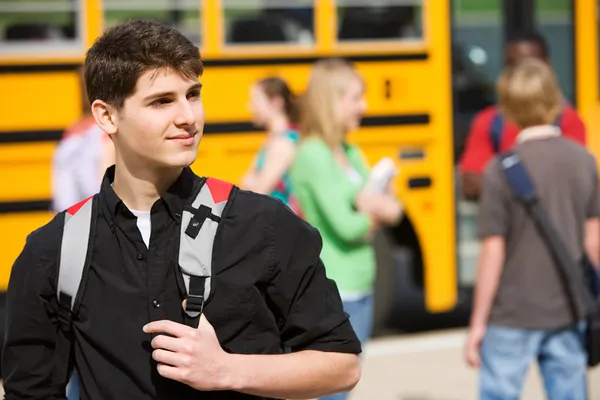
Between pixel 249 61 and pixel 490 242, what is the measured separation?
2768 millimetres

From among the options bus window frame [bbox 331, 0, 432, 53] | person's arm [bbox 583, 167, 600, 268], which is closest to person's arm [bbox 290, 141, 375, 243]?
person's arm [bbox 583, 167, 600, 268]

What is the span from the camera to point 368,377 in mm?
5930

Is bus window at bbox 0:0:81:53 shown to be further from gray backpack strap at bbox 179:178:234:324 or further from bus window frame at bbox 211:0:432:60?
gray backpack strap at bbox 179:178:234:324

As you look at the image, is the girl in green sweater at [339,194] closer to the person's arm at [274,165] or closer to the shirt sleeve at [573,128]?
the person's arm at [274,165]

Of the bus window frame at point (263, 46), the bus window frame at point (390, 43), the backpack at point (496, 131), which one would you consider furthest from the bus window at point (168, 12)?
the backpack at point (496, 131)

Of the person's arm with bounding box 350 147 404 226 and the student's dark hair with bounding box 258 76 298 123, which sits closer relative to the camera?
the person's arm with bounding box 350 147 404 226

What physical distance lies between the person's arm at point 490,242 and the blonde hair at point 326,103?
589mm

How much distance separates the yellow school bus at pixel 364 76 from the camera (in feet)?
19.1

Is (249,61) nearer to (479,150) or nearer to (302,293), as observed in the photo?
(479,150)

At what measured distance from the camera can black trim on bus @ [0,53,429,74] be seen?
5.77 meters

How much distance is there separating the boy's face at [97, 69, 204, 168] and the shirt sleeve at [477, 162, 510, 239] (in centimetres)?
196

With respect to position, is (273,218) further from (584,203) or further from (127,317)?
(584,203)

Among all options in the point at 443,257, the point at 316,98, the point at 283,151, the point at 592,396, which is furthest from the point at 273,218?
the point at 443,257

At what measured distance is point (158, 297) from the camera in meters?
1.78
